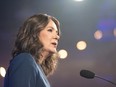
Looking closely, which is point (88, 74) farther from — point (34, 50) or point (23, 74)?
point (23, 74)

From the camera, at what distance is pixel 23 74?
1.36m

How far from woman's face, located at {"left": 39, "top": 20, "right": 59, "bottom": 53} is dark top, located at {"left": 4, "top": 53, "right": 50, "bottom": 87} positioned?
0.24 m

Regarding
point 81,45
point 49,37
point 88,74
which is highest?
point 49,37

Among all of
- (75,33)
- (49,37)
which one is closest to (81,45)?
(75,33)

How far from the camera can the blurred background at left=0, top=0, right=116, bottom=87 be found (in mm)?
4133

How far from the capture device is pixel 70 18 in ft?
14.0

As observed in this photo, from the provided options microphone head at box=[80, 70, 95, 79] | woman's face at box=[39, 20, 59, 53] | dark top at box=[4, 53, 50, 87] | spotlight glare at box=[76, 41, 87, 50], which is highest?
woman's face at box=[39, 20, 59, 53]

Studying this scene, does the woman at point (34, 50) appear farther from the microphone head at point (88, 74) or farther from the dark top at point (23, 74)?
the microphone head at point (88, 74)

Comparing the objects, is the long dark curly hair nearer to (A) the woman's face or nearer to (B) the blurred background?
(A) the woman's face

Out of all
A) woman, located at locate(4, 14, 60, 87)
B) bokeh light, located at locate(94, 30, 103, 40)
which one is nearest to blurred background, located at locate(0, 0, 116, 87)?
bokeh light, located at locate(94, 30, 103, 40)

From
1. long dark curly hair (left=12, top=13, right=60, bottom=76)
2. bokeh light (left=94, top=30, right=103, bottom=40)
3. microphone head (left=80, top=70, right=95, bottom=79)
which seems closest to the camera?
long dark curly hair (left=12, top=13, right=60, bottom=76)

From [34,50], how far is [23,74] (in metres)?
0.28

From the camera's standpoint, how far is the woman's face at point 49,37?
1673 mm

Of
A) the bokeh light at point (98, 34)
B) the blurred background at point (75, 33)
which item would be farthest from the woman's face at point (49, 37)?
the bokeh light at point (98, 34)
